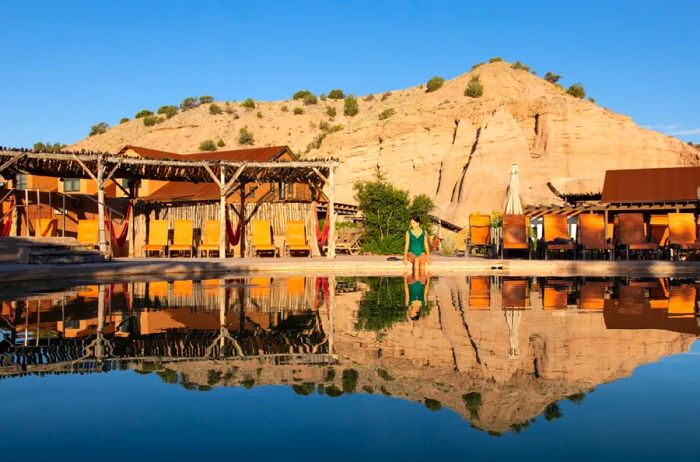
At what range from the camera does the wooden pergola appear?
56.5 feet

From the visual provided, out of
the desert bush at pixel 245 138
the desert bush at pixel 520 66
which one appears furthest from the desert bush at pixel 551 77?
the desert bush at pixel 245 138

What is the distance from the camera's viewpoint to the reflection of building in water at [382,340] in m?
4.33

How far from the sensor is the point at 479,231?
19.2 meters

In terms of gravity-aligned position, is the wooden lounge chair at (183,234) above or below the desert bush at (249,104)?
below

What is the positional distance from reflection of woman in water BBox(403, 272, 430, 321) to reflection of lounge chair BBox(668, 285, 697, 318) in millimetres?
2774

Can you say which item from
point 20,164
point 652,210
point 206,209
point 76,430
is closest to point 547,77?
point 652,210

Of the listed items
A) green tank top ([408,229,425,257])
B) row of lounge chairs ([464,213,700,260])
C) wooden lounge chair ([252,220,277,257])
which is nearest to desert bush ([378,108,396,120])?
wooden lounge chair ([252,220,277,257])

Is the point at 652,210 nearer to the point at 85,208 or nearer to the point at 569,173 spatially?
the point at 569,173

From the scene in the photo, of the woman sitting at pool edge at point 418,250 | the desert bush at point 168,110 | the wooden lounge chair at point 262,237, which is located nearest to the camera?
the woman sitting at pool edge at point 418,250

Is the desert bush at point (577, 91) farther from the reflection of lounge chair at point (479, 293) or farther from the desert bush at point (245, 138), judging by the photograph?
the reflection of lounge chair at point (479, 293)

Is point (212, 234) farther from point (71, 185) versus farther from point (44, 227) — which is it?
point (71, 185)

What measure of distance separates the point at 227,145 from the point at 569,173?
34.9m

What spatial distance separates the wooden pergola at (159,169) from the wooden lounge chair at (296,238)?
1.52m

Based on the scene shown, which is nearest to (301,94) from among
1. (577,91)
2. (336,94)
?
(336,94)
